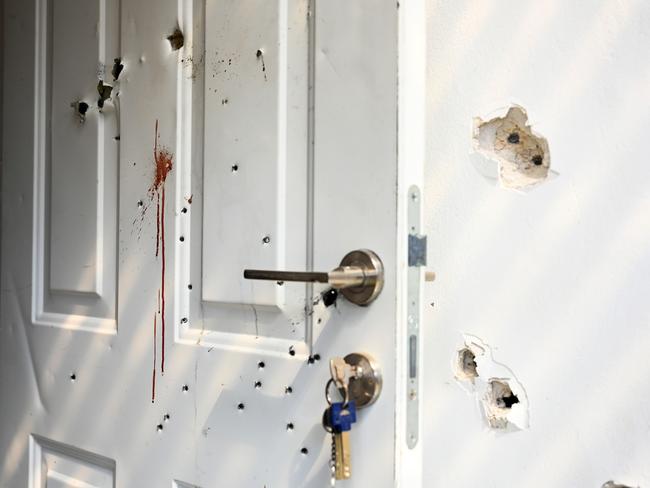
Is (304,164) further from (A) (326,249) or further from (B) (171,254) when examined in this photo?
(B) (171,254)

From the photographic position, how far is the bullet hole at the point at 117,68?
1.08 meters

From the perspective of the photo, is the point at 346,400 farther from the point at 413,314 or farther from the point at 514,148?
the point at 514,148

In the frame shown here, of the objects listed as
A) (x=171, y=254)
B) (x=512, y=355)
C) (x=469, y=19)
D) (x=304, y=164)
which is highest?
(x=469, y=19)

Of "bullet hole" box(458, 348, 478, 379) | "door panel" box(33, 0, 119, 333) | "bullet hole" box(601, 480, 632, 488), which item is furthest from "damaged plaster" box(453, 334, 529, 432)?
"door panel" box(33, 0, 119, 333)

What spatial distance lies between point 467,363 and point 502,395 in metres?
0.07

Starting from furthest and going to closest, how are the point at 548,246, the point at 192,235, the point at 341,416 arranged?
1. the point at 192,235
2. the point at 548,246
3. the point at 341,416

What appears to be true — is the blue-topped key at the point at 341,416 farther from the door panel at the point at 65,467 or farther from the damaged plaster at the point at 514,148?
the door panel at the point at 65,467

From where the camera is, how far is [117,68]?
3.56 ft

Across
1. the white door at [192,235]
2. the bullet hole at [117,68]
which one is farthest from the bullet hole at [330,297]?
the bullet hole at [117,68]

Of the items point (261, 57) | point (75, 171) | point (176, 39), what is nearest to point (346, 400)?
point (261, 57)

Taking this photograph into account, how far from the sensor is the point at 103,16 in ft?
3.69

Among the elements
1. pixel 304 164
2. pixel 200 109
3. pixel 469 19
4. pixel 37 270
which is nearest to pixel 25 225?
pixel 37 270

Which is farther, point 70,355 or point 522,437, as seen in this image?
point 70,355

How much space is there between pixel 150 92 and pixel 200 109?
0.12 metres
